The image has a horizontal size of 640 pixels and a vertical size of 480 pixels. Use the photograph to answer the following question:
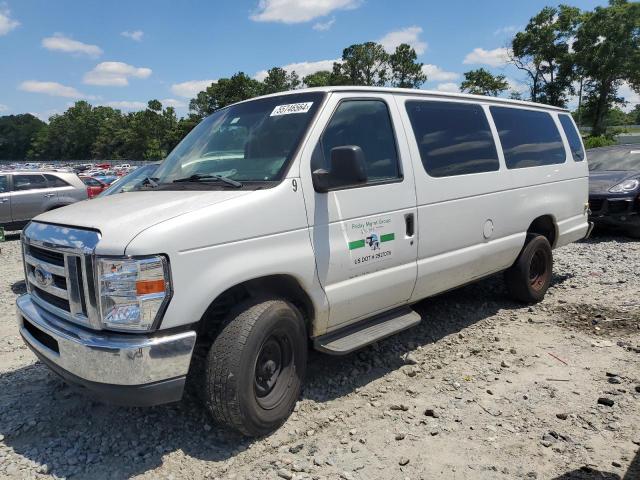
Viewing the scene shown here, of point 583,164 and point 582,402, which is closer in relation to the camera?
point 582,402

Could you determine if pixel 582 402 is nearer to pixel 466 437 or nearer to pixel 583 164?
pixel 466 437

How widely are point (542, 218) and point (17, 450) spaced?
5317 mm

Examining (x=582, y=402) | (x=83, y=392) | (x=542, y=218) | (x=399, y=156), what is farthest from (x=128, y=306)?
(x=542, y=218)

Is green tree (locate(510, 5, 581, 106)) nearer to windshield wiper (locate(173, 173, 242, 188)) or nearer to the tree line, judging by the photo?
the tree line

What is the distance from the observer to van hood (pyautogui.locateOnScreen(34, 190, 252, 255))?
2.63 metres

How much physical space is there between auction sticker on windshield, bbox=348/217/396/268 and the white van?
0.04 feet

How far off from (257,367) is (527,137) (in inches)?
154

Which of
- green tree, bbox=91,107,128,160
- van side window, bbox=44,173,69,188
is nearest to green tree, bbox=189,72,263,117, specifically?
green tree, bbox=91,107,128,160

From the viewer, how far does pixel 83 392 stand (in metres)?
2.88

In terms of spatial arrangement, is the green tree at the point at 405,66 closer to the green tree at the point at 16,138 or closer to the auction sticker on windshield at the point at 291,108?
the auction sticker on windshield at the point at 291,108

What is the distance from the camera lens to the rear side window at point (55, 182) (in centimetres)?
1304

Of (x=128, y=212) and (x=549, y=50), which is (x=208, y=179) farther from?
(x=549, y=50)

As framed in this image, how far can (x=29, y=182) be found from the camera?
12.8 m

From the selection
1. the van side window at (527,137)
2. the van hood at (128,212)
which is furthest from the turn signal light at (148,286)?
A: the van side window at (527,137)
